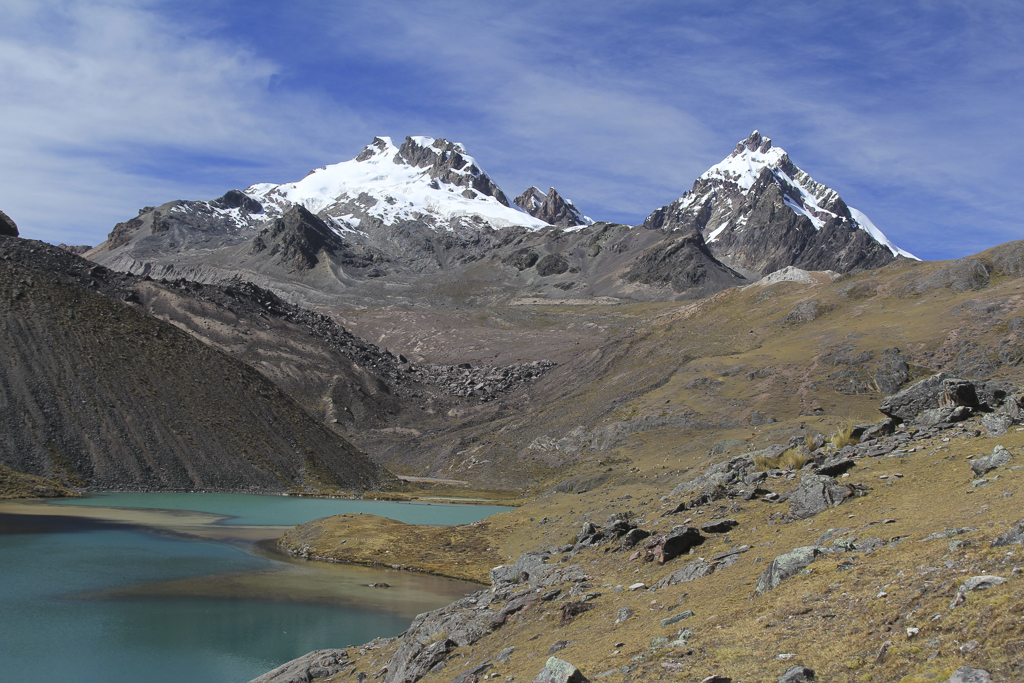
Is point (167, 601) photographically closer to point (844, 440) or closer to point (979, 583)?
point (844, 440)

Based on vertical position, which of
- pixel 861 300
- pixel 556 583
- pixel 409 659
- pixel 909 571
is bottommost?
pixel 409 659

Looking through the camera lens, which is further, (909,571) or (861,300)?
(861,300)

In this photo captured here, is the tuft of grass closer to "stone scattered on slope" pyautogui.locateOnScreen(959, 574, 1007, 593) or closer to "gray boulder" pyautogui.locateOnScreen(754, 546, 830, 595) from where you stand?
"gray boulder" pyautogui.locateOnScreen(754, 546, 830, 595)

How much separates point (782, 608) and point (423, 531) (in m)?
47.2

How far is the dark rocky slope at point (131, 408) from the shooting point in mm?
75688

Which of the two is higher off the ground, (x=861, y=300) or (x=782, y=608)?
(x=861, y=300)

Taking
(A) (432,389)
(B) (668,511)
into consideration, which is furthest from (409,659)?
(A) (432,389)

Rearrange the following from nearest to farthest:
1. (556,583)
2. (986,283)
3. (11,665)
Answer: (556,583), (11,665), (986,283)

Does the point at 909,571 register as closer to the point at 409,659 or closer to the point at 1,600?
the point at 409,659

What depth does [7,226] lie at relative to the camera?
131875 millimetres

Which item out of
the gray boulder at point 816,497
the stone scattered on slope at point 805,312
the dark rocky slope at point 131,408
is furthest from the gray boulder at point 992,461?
the stone scattered on slope at point 805,312

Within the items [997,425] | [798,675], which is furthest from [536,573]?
[997,425]

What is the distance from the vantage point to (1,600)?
34.7 meters

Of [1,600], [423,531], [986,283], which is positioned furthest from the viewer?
[986,283]
